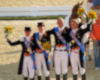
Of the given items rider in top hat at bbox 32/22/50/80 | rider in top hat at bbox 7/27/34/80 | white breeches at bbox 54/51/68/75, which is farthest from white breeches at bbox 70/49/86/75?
rider in top hat at bbox 7/27/34/80

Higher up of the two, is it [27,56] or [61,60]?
[27,56]

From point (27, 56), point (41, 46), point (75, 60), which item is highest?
point (41, 46)

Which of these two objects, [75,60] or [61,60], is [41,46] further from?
[75,60]

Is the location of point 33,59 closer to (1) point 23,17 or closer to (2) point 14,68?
(2) point 14,68

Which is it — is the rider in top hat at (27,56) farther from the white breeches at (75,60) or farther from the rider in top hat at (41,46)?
the white breeches at (75,60)

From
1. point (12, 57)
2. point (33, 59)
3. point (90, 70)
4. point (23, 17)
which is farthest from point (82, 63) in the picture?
point (23, 17)

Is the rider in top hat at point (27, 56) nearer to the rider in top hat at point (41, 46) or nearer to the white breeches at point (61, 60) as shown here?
the rider in top hat at point (41, 46)

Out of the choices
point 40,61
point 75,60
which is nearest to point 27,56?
point 40,61

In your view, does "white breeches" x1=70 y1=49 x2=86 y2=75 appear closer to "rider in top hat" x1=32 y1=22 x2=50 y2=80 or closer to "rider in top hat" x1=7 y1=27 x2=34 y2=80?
"rider in top hat" x1=32 y1=22 x2=50 y2=80

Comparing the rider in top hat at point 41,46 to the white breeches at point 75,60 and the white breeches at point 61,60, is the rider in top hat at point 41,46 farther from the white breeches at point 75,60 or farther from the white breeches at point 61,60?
the white breeches at point 75,60

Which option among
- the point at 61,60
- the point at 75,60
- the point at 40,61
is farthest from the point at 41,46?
the point at 75,60

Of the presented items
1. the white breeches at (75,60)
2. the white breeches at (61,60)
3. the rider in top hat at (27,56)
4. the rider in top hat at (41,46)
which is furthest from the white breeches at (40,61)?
the white breeches at (75,60)

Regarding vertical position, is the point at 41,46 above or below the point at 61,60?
above

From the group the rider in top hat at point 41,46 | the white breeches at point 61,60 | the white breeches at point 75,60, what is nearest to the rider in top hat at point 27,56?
the rider in top hat at point 41,46
